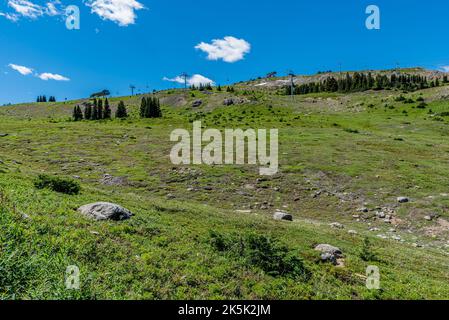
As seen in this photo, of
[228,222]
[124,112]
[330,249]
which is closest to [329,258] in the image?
[330,249]

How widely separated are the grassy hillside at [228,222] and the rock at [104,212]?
23.7 inches

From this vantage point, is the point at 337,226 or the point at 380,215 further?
the point at 380,215

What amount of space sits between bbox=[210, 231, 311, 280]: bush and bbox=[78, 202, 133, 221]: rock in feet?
14.9

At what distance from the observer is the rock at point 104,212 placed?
13805mm

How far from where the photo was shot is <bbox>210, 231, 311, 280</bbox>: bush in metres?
11.6

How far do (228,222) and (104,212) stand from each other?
7.07m

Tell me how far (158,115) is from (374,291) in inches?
3434

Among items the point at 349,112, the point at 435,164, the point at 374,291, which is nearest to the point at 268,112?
the point at 349,112

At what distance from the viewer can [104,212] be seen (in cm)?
1416

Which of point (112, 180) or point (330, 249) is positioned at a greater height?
point (112, 180)

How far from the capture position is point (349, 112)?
81.6 metres

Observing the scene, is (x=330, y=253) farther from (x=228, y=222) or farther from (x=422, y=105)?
(x=422, y=105)
